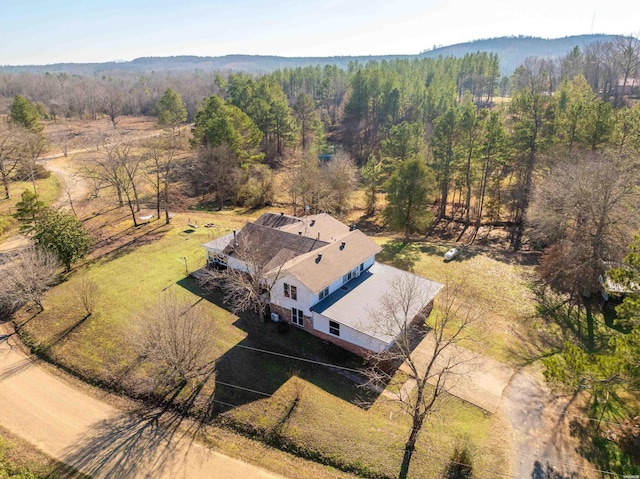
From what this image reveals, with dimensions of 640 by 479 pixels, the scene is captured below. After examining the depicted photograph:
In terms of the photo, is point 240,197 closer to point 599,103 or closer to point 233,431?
point 233,431

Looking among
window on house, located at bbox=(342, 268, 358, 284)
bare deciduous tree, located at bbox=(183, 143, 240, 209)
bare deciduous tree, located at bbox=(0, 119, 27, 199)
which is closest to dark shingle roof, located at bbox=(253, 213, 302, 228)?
window on house, located at bbox=(342, 268, 358, 284)

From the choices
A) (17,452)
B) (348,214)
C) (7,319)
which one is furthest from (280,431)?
(348,214)

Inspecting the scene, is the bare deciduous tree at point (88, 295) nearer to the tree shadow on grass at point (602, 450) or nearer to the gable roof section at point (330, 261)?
the gable roof section at point (330, 261)

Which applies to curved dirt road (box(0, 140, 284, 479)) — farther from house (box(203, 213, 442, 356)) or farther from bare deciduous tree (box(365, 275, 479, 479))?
house (box(203, 213, 442, 356))

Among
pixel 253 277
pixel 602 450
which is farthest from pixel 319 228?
pixel 602 450

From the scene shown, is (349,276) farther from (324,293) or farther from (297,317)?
(297,317)

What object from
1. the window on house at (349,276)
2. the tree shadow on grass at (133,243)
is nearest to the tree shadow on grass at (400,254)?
the window on house at (349,276)
